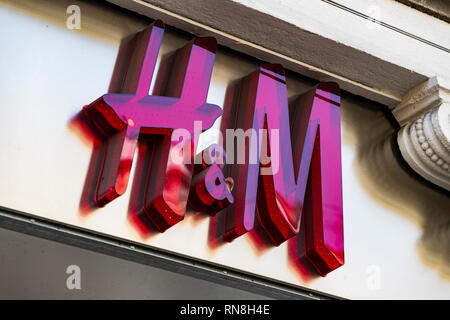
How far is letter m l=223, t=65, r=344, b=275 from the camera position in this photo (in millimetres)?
2785

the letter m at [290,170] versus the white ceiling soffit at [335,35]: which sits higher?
the white ceiling soffit at [335,35]

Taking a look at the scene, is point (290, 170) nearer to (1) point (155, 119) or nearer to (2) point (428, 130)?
(1) point (155, 119)

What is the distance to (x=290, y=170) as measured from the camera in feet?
9.47

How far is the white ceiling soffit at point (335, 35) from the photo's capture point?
2.96m

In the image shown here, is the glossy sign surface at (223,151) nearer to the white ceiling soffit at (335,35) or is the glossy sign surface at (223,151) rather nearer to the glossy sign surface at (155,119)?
the glossy sign surface at (155,119)

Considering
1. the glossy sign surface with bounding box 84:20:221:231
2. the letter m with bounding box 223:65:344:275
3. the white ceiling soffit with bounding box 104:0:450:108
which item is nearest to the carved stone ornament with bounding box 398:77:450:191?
the white ceiling soffit with bounding box 104:0:450:108

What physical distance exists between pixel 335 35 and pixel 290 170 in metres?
0.68

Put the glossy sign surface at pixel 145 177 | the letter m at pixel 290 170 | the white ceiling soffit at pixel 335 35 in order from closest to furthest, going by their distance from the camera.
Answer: the glossy sign surface at pixel 145 177
the letter m at pixel 290 170
the white ceiling soffit at pixel 335 35

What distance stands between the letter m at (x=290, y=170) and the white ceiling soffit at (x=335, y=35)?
4.9 inches

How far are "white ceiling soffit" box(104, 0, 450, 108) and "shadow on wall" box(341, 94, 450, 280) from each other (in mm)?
107

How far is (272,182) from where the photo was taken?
9.26ft

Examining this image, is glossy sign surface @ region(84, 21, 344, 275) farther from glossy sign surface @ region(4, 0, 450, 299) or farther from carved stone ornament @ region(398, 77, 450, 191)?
carved stone ornament @ region(398, 77, 450, 191)

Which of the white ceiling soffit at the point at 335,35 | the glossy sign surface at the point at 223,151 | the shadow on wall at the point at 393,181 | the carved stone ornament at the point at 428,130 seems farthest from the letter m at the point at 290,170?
the carved stone ornament at the point at 428,130

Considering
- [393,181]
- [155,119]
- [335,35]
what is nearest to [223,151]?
[155,119]
